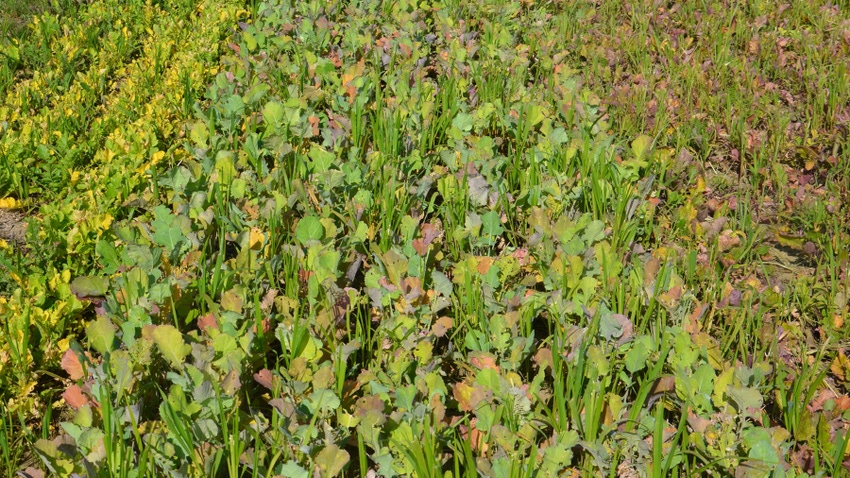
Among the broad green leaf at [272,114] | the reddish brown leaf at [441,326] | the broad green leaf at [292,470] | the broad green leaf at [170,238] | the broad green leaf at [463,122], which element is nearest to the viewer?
the broad green leaf at [292,470]

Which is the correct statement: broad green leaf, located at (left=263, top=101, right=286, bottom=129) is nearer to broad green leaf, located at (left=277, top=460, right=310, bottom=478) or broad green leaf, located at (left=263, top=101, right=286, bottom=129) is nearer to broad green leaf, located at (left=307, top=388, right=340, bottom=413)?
broad green leaf, located at (left=307, top=388, right=340, bottom=413)

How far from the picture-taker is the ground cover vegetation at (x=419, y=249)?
2070mm

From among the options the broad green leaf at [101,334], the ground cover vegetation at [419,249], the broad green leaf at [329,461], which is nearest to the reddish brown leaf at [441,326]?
the ground cover vegetation at [419,249]

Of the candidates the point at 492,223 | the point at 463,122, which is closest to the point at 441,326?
the point at 492,223

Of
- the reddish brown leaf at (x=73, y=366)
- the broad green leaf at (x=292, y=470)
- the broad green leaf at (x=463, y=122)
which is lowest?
the broad green leaf at (x=292, y=470)

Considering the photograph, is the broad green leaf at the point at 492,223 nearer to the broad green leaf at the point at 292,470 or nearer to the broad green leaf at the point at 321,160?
the broad green leaf at the point at 321,160

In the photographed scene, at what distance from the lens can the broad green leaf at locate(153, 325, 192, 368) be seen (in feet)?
6.99

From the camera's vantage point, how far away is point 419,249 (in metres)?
2.81

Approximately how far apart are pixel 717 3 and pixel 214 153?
12.8ft

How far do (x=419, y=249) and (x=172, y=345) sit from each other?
0.96 m

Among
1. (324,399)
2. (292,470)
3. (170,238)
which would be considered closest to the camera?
(292,470)

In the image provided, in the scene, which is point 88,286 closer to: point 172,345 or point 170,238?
point 170,238

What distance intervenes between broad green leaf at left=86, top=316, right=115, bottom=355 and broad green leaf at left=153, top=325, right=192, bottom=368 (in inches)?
6.2

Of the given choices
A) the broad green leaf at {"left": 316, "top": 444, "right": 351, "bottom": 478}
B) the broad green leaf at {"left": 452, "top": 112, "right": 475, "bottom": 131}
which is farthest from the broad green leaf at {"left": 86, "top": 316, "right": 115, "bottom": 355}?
the broad green leaf at {"left": 452, "top": 112, "right": 475, "bottom": 131}
